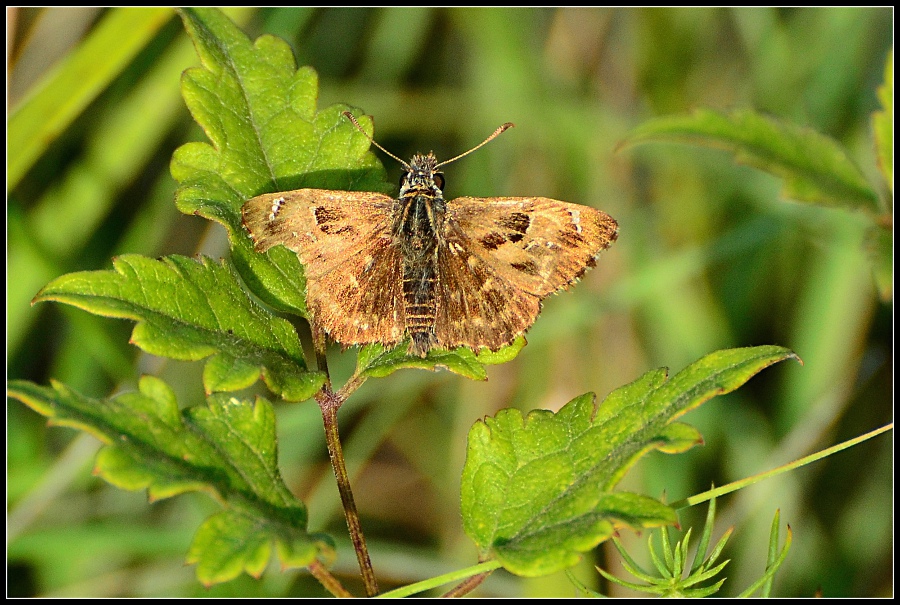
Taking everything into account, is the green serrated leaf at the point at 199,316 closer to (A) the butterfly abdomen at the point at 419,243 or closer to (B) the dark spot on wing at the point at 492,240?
(A) the butterfly abdomen at the point at 419,243

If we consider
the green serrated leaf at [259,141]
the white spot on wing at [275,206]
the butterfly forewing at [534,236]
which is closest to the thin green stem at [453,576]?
the green serrated leaf at [259,141]

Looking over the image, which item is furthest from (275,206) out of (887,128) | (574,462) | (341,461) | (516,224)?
(887,128)

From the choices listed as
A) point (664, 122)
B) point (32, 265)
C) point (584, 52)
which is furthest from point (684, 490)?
point (32, 265)

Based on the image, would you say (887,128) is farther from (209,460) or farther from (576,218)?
(209,460)

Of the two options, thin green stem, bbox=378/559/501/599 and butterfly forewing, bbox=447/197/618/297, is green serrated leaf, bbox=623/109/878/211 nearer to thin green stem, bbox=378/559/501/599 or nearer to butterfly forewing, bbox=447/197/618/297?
butterfly forewing, bbox=447/197/618/297

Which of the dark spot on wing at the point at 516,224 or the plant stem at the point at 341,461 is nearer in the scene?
the plant stem at the point at 341,461

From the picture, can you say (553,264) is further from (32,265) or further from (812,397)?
(32,265)
